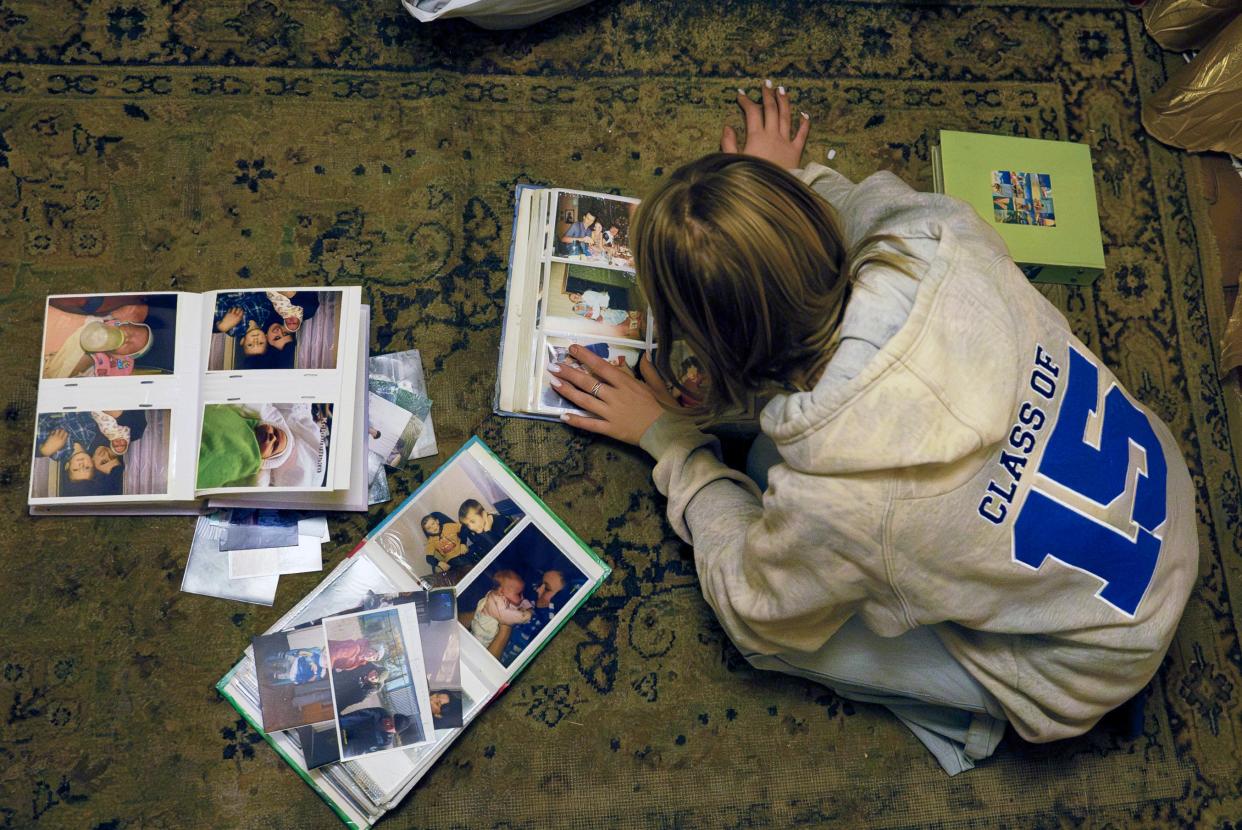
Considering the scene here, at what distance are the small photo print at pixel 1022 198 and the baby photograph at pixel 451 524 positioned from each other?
0.80 metres

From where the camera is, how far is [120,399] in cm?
112

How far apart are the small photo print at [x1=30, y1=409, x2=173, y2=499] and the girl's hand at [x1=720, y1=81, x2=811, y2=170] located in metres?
0.85

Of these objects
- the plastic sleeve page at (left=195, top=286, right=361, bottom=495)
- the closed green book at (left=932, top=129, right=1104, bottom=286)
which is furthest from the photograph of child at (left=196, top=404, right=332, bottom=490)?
the closed green book at (left=932, top=129, right=1104, bottom=286)

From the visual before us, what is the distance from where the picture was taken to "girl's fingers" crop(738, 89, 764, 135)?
4.21ft

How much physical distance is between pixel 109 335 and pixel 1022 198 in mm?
1254

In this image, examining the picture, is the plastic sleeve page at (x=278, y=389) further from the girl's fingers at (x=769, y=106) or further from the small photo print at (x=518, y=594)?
the girl's fingers at (x=769, y=106)

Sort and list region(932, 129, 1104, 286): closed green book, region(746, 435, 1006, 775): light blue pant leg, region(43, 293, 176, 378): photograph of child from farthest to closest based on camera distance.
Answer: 1. region(932, 129, 1104, 286): closed green book
2. region(43, 293, 176, 378): photograph of child
3. region(746, 435, 1006, 775): light blue pant leg

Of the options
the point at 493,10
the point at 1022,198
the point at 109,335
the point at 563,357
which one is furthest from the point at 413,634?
the point at 1022,198

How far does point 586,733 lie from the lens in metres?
1.14

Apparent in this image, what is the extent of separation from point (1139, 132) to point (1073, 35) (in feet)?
0.59

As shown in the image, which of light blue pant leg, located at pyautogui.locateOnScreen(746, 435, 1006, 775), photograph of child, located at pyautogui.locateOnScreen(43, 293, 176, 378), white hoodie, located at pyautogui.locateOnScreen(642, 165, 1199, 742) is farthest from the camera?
photograph of child, located at pyautogui.locateOnScreen(43, 293, 176, 378)

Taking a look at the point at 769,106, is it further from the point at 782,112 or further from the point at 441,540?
the point at 441,540

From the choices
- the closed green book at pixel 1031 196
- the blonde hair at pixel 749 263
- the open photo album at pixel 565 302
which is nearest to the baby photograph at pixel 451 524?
the open photo album at pixel 565 302

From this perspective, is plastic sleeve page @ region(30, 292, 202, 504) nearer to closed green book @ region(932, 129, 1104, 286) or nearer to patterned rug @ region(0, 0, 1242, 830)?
patterned rug @ region(0, 0, 1242, 830)
